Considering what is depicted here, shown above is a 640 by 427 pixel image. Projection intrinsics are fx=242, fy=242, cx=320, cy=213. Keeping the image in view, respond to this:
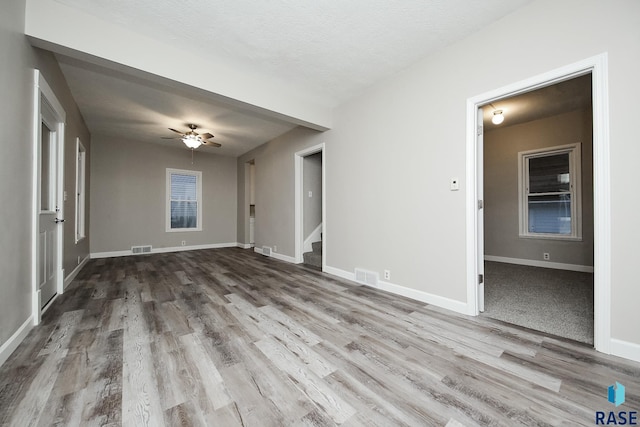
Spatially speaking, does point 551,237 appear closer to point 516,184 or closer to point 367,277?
point 516,184

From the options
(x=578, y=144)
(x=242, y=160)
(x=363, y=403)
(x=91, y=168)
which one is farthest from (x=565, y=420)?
(x=91, y=168)

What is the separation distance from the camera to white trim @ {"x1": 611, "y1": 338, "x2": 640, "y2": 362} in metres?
1.63

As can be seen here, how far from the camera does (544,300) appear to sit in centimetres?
280

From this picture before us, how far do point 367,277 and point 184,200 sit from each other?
5.63 meters

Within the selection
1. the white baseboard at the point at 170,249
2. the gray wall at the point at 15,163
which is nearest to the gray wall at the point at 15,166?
the gray wall at the point at 15,163

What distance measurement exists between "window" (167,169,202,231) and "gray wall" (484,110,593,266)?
7.30 meters

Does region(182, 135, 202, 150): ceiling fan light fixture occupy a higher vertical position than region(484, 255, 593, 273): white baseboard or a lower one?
higher

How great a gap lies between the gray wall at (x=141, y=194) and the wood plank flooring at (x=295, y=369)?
355 cm

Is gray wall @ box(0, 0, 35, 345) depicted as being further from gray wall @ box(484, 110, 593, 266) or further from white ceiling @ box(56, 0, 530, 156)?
gray wall @ box(484, 110, 593, 266)

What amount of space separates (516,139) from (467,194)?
385 centimetres

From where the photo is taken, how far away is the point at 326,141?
13.7 ft

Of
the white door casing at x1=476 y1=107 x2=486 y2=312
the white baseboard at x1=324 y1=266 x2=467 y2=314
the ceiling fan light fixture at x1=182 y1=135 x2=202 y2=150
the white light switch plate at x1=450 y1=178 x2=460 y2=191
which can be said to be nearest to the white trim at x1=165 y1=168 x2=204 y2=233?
the ceiling fan light fixture at x1=182 y1=135 x2=202 y2=150

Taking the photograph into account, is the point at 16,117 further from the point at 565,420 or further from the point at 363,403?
the point at 565,420

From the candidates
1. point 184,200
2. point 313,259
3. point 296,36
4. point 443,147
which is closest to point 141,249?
point 184,200
